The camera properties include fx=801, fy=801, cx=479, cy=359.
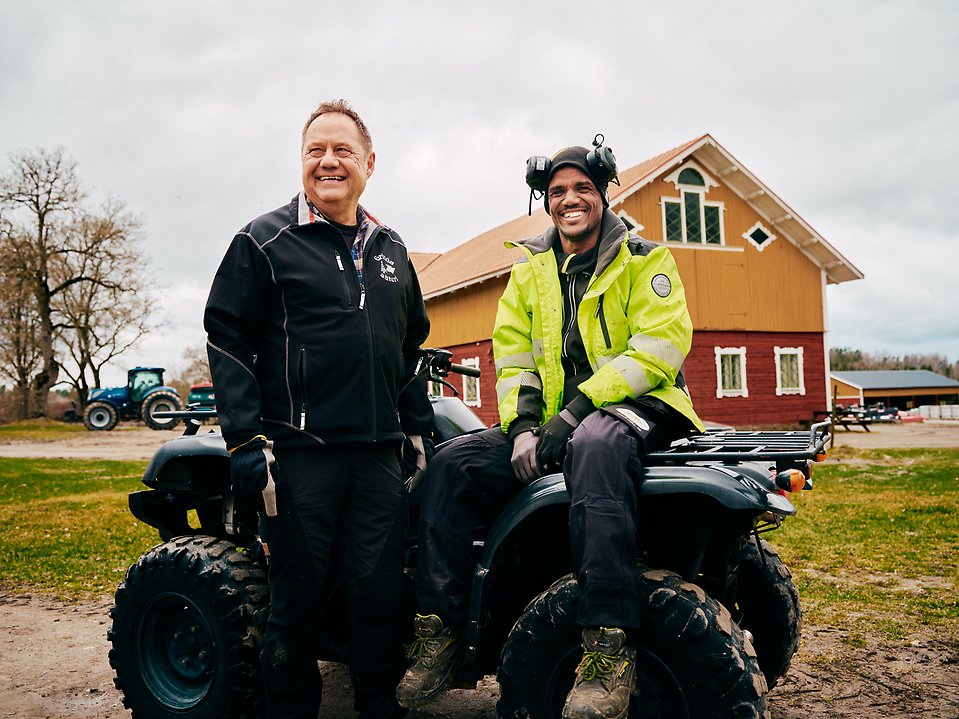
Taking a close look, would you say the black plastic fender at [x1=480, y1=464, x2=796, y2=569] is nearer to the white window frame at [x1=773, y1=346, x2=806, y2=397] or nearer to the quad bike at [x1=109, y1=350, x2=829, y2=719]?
the quad bike at [x1=109, y1=350, x2=829, y2=719]

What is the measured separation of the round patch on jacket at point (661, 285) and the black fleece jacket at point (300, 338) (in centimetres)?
102

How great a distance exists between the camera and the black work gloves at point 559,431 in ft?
9.50

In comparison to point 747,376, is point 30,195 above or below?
above

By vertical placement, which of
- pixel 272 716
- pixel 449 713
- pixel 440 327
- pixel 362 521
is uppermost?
pixel 440 327

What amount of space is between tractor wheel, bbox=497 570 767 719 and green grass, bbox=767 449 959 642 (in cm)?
257

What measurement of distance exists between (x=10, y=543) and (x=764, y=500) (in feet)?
26.7

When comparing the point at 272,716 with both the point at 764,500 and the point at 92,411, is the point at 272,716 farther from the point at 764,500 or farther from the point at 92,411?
the point at 92,411

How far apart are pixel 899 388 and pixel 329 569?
77871 mm

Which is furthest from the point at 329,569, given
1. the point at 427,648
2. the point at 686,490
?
the point at 686,490

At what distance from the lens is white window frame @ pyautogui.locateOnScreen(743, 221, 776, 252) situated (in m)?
23.4

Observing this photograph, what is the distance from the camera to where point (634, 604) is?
2.44m

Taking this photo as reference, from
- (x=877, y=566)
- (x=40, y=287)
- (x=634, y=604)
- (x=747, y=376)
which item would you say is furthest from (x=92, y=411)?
(x=634, y=604)

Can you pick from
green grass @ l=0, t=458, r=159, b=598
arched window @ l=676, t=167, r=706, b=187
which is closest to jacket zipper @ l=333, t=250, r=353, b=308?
green grass @ l=0, t=458, r=159, b=598

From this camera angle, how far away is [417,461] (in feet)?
10.8
